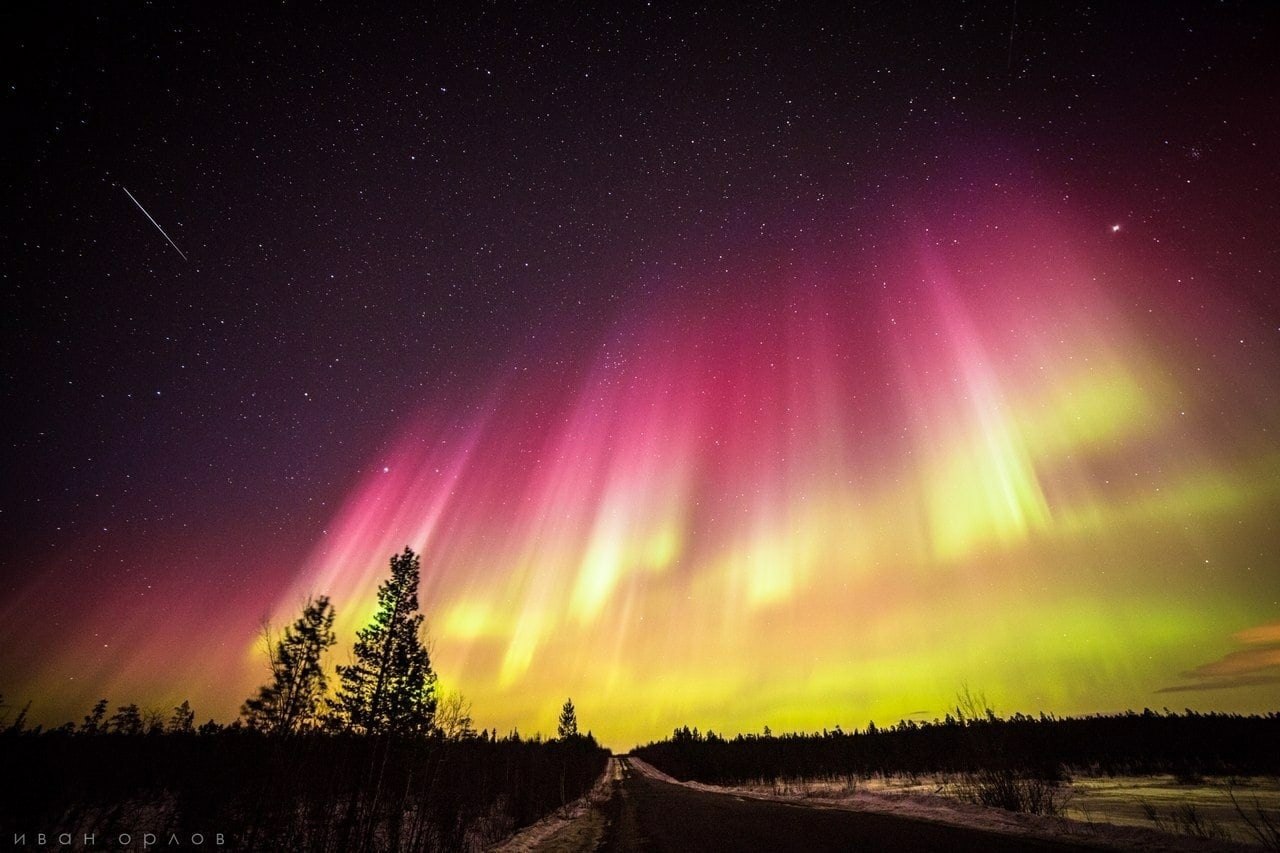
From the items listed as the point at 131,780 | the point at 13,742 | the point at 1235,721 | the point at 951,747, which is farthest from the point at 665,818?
the point at 1235,721

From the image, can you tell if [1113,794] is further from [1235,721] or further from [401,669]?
[1235,721]

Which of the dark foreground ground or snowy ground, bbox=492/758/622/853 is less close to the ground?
the dark foreground ground

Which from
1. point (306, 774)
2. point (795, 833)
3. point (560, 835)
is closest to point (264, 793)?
point (306, 774)

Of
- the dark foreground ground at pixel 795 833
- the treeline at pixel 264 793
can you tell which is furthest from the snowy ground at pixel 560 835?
the treeline at pixel 264 793

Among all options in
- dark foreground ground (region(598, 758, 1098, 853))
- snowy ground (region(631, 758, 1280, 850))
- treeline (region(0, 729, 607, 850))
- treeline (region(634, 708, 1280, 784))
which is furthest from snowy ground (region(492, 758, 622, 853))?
treeline (region(634, 708, 1280, 784))

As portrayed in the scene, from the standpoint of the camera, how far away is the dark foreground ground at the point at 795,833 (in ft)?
32.3

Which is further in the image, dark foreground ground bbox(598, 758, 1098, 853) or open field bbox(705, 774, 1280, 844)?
open field bbox(705, 774, 1280, 844)

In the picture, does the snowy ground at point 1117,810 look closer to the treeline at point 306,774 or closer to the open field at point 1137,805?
the open field at point 1137,805

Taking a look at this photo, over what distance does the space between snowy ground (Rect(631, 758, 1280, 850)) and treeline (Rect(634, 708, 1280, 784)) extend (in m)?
3.04

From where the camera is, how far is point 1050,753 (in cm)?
4056

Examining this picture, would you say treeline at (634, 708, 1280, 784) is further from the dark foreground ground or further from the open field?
the dark foreground ground

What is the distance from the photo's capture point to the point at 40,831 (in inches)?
739

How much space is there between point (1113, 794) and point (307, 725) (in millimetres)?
31787

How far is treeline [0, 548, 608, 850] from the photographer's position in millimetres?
11734
